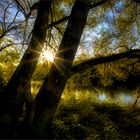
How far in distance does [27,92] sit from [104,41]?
7.54 m

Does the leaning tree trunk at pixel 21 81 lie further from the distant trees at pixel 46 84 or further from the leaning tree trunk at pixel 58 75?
the leaning tree trunk at pixel 58 75

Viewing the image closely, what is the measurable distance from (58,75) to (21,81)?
1245mm

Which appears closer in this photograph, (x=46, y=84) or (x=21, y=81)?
(x=46, y=84)

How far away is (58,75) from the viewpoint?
303 inches

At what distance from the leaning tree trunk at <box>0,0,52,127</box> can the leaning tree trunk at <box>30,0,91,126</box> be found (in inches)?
27.2

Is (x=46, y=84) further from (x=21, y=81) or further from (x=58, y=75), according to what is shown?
(x=21, y=81)

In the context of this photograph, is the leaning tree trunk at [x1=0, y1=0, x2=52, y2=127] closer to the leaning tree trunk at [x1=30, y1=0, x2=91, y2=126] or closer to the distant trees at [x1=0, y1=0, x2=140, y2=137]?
the distant trees at [x1=0, y1=0, x2=140, y2=137]

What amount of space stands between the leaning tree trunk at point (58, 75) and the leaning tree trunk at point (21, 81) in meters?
0.69

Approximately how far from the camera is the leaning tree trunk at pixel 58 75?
7.61 meters

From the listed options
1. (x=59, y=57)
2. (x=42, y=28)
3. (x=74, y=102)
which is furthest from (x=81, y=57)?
(x=59, y=57)

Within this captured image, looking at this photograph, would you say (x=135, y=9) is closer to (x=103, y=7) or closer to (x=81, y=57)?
(x=103, y=7)

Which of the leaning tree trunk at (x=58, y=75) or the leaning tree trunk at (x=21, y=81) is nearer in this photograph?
the leaning tree trunk at (x=58, y=75)

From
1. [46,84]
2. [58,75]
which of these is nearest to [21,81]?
[46,84]

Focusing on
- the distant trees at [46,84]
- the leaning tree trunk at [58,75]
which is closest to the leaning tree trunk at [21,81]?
the distant trees at [46,84]
